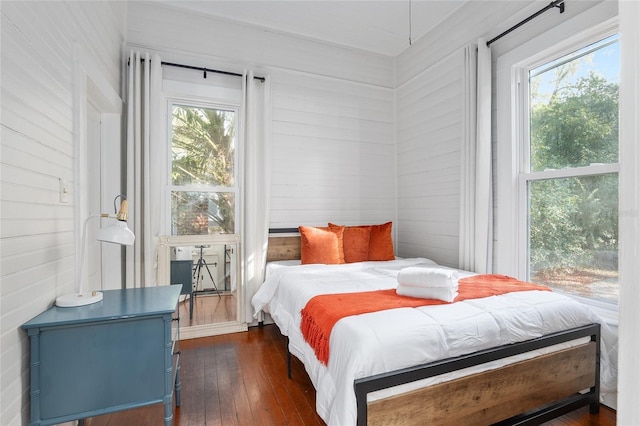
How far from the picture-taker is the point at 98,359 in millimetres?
1391

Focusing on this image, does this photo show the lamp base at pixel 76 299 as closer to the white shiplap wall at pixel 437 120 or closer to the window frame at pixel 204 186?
the window frame at pixel 204 186

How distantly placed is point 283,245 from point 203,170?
1095mm

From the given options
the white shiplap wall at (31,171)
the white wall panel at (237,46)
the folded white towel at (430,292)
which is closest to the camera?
the white shiplap wall at (31,171)

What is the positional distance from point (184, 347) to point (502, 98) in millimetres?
3368

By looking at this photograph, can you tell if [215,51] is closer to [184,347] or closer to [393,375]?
[184,347]

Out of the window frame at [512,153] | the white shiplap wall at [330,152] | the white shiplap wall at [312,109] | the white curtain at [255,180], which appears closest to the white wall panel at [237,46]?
the white shiplap wall at [312,109]

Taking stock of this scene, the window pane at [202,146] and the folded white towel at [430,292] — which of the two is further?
the window pane at [202,146]

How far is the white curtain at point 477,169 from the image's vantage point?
2.71 metres

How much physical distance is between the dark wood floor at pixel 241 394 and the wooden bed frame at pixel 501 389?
0.21 m

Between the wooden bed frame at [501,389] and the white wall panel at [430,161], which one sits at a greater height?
the white wall panel at [430,161]

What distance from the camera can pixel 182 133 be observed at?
3.19 metres

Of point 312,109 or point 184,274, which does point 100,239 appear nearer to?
point 184,274

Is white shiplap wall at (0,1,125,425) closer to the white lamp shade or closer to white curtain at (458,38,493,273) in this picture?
the white lamp shade

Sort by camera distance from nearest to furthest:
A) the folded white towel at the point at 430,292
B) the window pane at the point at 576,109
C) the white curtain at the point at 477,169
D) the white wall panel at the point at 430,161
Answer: the folded white towel at the point at 430,292 → the window pane at the point at 576,109 → the white curtain at the point at 477,169 → the white wall panel at the point at 430,161
